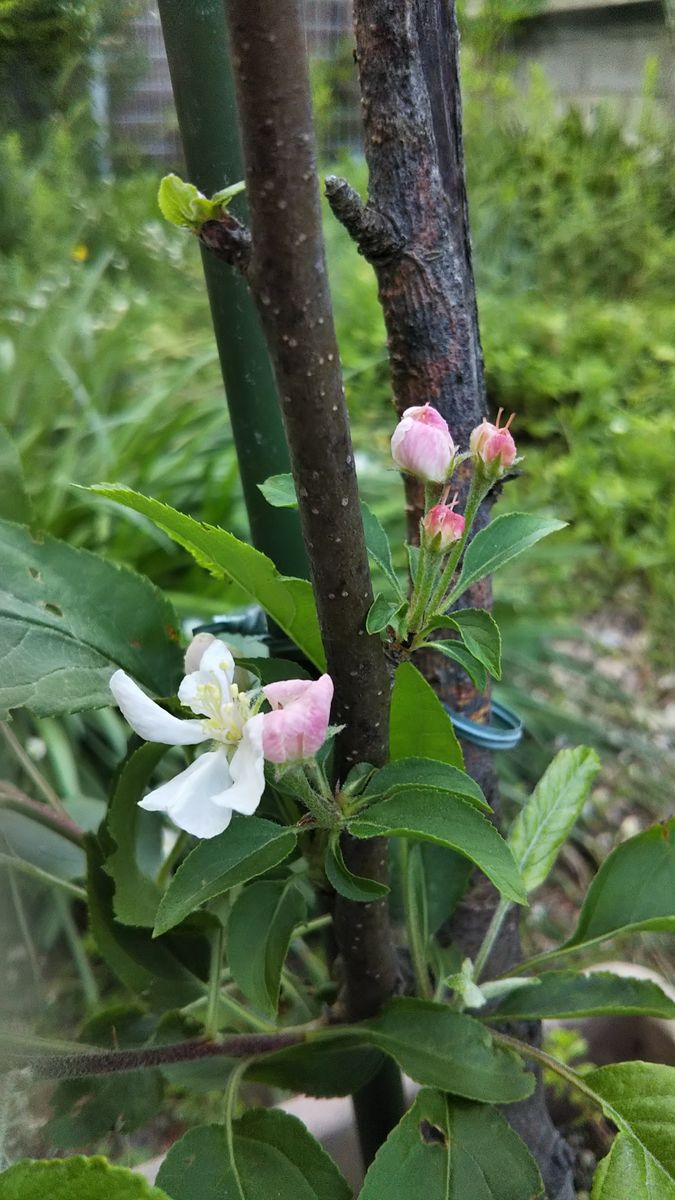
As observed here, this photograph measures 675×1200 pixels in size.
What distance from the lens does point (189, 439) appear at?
60.6 inches

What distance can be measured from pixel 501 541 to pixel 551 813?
0.76 ft

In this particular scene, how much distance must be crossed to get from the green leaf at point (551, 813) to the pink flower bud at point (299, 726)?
0.27 meters

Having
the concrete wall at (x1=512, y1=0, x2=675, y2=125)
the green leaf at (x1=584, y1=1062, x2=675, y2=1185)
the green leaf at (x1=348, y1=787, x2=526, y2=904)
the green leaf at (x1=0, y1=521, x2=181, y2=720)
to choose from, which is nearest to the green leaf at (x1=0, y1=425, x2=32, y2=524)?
the green leaf at (x1=0, y1=521, x2=181, y2=720)

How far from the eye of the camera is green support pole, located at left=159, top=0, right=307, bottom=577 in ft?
1.21

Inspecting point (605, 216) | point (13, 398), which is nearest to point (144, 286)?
point (13, 398)

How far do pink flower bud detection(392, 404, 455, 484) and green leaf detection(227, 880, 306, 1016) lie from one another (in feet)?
0.65

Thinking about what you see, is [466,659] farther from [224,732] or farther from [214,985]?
[214,985]

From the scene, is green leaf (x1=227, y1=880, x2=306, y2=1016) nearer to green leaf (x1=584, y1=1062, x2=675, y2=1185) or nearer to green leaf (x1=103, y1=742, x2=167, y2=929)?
green leaf (x1=103, y1=742, x2=167, y2=929)

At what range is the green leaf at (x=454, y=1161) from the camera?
380 millimetres

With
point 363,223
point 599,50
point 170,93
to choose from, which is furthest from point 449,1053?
point 599,50

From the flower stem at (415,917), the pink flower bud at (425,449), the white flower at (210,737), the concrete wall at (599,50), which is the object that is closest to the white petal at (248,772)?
the white flower at (210,737)

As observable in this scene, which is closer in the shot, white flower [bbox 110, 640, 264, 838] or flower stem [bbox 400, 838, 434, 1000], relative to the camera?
white flower [bbox 110, 640, 264, 838]

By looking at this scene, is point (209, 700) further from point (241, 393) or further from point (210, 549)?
point (241, 393)

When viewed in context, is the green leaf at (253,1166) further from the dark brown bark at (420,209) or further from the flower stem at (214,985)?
the dark brown bark at (420,209)
